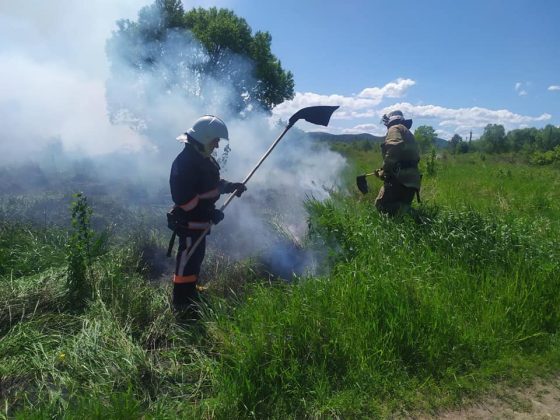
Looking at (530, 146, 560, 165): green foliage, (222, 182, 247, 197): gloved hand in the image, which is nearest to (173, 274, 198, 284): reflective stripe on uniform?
(222, 182, 247, 197): gloved hand

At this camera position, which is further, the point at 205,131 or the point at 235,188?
the point at 235,188

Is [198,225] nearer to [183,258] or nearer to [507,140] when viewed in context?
[183,258]

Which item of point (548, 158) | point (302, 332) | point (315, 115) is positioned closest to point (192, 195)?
point (302, 332)

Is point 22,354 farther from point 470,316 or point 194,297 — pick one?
point 470,316

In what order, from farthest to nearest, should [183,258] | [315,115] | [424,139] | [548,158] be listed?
Answer: [548,158], [424,139], [315,115], [183,258]

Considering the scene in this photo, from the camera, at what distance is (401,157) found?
536 centimetres

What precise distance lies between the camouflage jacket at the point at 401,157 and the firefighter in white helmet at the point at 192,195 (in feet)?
8.39

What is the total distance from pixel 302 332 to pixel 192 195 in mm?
1697

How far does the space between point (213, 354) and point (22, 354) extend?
1.44 m

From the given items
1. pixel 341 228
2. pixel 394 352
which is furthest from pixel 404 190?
pixel 394 352

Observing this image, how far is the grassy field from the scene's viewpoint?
2.58m

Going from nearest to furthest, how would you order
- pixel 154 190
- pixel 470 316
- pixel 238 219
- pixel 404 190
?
pixel 470 316 < pixel 404 190 < pixel 238 219 < pixel 154 190

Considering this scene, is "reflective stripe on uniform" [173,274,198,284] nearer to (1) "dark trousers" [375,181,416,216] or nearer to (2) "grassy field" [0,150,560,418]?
(2) "grassy field" [0,150,560,418]

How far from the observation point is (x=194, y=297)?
3.88 metres
